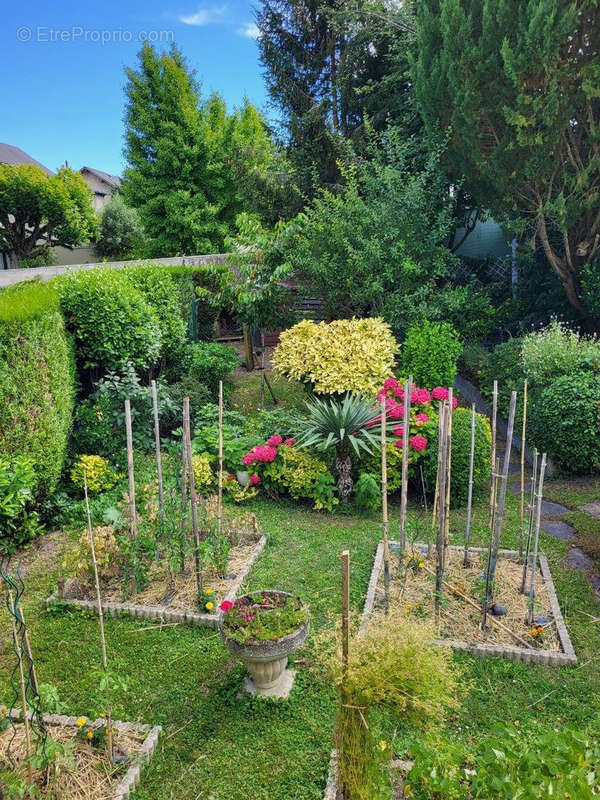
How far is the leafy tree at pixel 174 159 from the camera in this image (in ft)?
66.2

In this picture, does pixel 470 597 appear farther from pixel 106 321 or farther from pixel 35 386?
pixel 106 321

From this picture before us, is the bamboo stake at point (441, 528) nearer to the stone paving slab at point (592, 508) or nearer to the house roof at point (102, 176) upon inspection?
the stone paving slab at point (592, 508)

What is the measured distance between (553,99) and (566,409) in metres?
4.34

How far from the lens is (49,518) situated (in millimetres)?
5582

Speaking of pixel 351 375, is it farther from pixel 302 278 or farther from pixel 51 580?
pixel 302 278

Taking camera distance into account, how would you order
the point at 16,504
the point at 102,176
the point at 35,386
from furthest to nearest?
1. the point at 102,176
2. the point at 35,386
3. the point at 16,504

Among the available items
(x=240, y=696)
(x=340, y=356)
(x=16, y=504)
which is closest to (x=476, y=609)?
(x=240, y=696)

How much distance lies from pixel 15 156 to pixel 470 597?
40218 mm


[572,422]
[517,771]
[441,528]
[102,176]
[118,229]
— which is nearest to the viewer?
[517,771]

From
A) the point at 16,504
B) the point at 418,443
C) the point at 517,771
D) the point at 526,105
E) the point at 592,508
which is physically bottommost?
the point at 592,508

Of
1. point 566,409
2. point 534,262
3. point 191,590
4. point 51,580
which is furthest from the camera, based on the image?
point 534,262

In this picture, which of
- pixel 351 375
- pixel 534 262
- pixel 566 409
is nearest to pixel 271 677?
pixel 351 375

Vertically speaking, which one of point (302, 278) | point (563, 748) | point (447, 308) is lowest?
point (563, 748)

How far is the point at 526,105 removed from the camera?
25.0 feet
